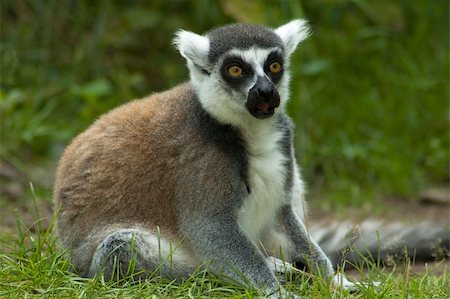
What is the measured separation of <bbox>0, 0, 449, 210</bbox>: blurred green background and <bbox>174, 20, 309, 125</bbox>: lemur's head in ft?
10.6

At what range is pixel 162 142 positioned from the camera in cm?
541

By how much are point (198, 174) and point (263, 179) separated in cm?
44

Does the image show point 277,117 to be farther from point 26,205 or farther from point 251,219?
point 26,205

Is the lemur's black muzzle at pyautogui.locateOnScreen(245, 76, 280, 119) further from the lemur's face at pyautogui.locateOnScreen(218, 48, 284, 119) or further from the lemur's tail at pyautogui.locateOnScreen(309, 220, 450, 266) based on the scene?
the lemur's tail at pyautogui.locateOnScreen(309, 220, 450, 266)

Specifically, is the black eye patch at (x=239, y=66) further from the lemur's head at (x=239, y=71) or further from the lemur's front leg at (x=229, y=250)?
the lemur's front leg at (x=229, y=250)

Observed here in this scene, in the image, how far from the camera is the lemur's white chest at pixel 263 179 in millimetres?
5320

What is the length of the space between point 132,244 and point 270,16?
175 inches

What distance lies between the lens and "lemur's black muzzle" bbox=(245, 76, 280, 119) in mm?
5098

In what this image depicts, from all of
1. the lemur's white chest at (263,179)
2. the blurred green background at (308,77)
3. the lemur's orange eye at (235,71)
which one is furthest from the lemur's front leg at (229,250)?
the blurred green background at (308,77)

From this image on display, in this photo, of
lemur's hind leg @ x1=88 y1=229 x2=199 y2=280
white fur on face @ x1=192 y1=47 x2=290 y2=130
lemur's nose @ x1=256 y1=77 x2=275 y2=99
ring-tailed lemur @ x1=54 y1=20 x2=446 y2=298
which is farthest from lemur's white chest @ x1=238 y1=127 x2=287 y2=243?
lemur's hind leg @ x1=88 y1=229 x2=199 y2=280

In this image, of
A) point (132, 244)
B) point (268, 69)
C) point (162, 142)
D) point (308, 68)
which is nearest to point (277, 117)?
point (268, 69)

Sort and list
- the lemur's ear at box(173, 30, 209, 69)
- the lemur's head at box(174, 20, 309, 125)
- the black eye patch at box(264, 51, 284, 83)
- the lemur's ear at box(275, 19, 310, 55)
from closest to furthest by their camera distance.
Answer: the lemur's head at box(174, 20, 309, 125)
the black eye patch at box(264, 51, 284, 83)
the lemur's ear at box(173, 30, 209, 69)
the lemur's ear at box(275, 19, 310, 55)

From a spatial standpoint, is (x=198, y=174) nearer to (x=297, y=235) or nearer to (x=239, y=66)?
(x=239, y=66)

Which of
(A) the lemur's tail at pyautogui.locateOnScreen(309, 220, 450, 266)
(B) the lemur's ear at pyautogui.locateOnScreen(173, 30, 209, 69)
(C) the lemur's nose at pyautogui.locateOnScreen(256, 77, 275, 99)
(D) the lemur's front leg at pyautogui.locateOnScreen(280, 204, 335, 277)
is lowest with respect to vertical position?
(A) the lemur's tail at pyautogui.locateOnScreen(309, 220, 450, 266)
